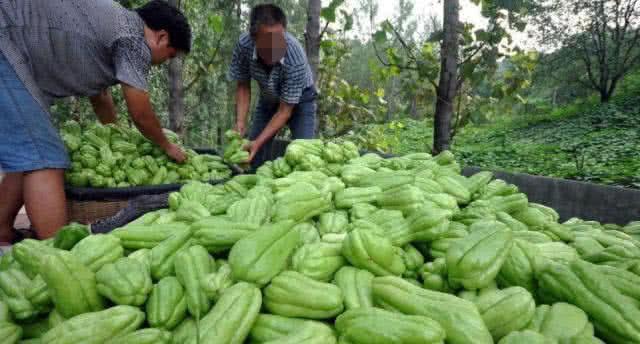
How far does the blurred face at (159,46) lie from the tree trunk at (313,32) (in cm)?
223

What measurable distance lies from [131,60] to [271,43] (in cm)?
156

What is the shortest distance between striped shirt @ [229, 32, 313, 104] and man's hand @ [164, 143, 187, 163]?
1391mm

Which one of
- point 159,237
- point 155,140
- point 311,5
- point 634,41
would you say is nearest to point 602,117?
point 634,41

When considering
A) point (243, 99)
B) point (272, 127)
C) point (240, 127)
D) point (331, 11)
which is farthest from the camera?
point (331, 11)

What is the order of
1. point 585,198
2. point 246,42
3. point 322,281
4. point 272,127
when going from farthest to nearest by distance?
1. point 246,42
2. point 272,127
3. point 585,198
4. point 322,281

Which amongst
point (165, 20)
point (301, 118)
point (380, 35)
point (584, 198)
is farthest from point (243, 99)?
point (584, 198)

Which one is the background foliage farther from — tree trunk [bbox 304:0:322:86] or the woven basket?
the woven basket

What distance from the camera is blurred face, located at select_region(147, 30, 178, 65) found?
4.00 metres

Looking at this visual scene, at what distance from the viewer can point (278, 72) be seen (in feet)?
16.7

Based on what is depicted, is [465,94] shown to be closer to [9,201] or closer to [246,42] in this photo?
[246,42]

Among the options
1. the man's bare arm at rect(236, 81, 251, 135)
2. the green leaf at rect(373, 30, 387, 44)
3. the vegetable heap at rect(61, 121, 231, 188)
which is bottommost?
the vegetable heap at rect(61, 121, 231, 188)

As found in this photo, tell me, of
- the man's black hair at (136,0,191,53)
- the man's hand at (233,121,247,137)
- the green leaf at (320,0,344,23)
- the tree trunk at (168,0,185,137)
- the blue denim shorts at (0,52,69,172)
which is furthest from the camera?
the tree trunk at (168,0,185,137)

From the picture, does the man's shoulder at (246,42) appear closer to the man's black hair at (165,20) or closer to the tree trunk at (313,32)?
the tree trunk at (313,32)

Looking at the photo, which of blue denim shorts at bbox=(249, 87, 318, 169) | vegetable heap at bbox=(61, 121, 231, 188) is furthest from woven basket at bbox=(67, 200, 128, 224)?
blue denim shorts at bbox=(249, 87, 318, 169)
